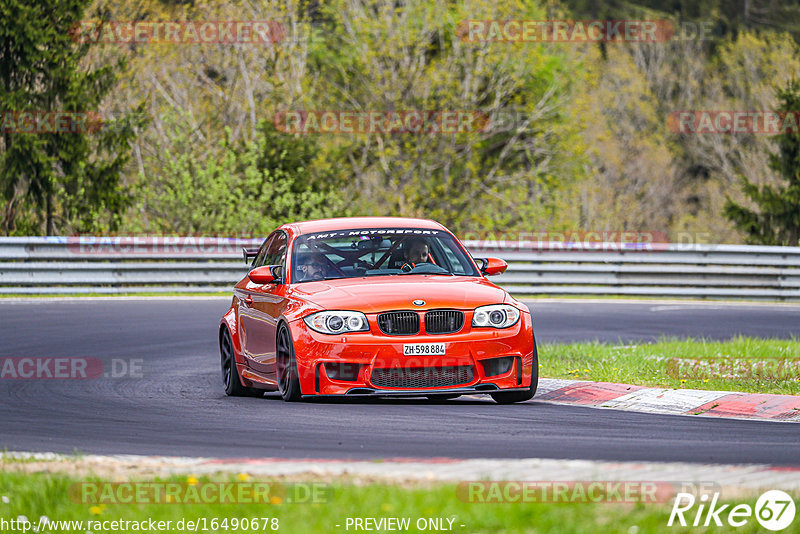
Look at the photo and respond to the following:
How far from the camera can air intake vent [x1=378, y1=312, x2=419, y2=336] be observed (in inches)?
395

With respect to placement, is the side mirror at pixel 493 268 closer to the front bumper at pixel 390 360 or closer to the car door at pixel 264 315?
the front bumper at pixel 390 360

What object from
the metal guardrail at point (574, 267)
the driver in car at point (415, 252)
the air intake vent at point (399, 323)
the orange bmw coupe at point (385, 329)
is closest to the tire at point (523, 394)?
the orange bmw coupe at point (385, 329)

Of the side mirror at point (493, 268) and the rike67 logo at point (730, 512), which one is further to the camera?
the side mirror at point (493, 268)

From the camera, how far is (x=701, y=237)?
64562mm

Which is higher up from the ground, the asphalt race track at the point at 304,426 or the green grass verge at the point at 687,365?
the asphalt race track at the point at 304,426

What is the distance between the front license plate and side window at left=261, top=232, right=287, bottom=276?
2052 millimetres

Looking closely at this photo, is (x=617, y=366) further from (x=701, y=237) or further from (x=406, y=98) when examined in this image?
(x=701, y=237)

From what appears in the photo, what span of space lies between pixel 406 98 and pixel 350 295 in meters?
29.5

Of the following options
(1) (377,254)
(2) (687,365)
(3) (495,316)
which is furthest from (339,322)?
(2) (687,365)

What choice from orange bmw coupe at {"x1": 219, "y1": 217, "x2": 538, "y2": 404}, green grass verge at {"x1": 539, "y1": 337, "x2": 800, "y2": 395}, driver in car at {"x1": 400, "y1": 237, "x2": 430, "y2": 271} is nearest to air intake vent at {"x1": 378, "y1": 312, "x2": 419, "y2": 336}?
orange bmw coupe at {"x1": 219, "y1": 217, "x2": 538, "y2": 404}

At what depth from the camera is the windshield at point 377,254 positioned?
1122 centimetres

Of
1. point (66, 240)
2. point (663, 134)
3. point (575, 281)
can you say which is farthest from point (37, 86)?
point (663, 134)

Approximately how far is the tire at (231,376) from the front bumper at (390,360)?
1.76 m

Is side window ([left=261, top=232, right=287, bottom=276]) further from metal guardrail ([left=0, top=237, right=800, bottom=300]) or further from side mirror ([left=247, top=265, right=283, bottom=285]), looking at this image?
metal guardrail ([left=0, top=237, right=800, bottom=300])
